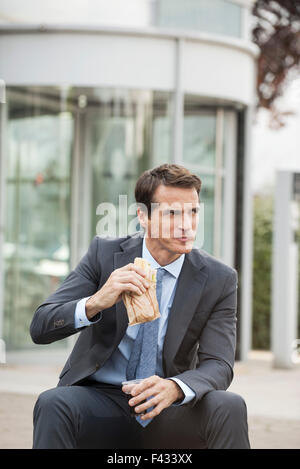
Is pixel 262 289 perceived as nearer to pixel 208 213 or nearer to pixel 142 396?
pixel 208 213

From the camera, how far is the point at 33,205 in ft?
29.7

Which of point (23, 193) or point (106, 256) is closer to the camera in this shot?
point (106, 256)

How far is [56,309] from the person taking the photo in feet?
9.71

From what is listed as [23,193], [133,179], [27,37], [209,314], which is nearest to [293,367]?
[133,179]

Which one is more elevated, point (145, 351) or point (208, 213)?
point (208, 213)

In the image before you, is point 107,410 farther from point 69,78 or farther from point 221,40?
point 221,40

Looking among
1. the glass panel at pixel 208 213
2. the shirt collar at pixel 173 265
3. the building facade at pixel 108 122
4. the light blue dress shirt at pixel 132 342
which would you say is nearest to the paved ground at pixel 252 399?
the building facade at pixel 108 122

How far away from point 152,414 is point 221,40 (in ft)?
21.6

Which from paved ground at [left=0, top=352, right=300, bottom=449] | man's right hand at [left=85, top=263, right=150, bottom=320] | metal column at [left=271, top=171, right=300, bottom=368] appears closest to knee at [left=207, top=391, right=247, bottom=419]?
man's right hand at [left=85, top=263, right=150, bottom=320]

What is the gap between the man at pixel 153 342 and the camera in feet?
9.10

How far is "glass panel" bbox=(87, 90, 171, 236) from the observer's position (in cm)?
883

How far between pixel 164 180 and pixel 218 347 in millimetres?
588

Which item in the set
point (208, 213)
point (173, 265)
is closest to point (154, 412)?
point (173, 265)

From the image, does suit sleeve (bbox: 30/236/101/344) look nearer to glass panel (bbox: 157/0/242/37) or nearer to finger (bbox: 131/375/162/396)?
finger (bbox: 131/375/162/396)
